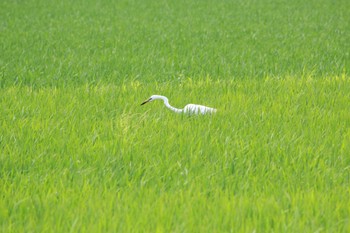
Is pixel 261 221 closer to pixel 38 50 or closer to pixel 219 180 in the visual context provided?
pixel 219 180

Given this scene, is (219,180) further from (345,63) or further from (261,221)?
(345,63)

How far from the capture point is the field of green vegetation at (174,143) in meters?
3.98

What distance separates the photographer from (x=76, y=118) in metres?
6.43

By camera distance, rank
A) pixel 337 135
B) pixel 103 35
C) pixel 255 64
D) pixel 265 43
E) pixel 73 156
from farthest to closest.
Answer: pixel 103 35
pixel 265 43
pixel 255 64
pixel 337 135
pixel 73 156

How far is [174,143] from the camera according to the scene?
18.1 feet

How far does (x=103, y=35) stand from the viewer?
14.9m

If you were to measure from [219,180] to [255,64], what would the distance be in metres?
6.44

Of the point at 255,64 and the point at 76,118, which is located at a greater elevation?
the point at 76,118

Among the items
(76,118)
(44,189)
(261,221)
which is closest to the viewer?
(261,221)

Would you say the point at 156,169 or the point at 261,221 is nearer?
the point at 261,221

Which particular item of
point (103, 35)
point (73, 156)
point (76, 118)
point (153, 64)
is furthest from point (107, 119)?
point (103, 35)

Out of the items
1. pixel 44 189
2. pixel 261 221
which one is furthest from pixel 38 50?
pixel 261 221

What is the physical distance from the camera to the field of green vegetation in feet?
13.1

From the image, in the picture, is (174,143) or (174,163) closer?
(174,163)
